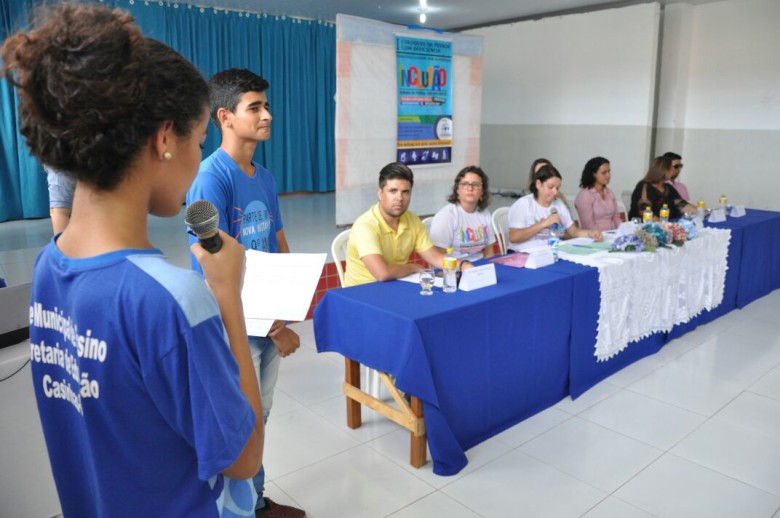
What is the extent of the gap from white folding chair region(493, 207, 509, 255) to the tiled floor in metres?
1.11

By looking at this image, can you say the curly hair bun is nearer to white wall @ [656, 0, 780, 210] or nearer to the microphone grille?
the microphone grille

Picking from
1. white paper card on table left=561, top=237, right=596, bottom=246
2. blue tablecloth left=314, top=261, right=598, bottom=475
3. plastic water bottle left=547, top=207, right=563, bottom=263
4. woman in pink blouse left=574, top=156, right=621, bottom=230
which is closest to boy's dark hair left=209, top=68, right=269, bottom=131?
blue tablecloth left=314, top=261, right=598, bottom=475

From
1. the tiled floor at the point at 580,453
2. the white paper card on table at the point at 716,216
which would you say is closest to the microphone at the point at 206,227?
the tiled floor at the point at 580,453

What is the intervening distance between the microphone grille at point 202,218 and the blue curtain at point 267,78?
20.1 ft

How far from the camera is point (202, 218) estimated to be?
0.79 m

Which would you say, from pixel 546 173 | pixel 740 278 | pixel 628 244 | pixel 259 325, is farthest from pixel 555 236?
pixel 259 325

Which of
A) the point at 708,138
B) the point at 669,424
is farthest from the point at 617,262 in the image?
the point at 708,138

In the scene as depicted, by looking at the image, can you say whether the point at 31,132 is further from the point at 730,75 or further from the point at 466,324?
the point at 730,75

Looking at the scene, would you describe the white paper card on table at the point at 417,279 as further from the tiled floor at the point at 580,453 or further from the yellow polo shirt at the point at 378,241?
the tiled floor at the point at 580,453

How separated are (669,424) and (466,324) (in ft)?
3.58

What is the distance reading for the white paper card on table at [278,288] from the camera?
138cm

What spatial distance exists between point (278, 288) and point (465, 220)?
6.24ft

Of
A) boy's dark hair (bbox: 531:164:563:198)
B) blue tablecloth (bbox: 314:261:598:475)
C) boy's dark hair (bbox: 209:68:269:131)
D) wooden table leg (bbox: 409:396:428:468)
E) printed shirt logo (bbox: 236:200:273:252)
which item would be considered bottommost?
wooden table leg (bbox: 409:396:428:468)

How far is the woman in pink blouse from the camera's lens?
3.98m
